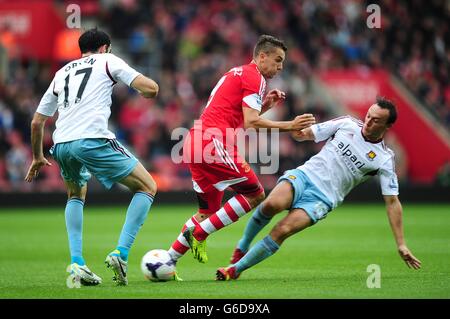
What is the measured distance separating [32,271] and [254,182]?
290 centimetres

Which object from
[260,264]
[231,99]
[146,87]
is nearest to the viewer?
[146,87]

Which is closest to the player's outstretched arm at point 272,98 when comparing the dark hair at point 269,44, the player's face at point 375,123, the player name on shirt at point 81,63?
the dark hair at point 269,44

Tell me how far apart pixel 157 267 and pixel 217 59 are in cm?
1549

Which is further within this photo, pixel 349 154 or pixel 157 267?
pixel 349 154

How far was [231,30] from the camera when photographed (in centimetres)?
2484

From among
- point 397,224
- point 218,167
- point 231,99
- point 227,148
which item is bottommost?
point 397,224

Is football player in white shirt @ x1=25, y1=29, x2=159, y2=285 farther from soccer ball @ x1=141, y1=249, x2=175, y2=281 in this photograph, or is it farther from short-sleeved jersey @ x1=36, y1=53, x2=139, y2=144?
soccer ball @ x1=141, y1=249, x2=175, y2=281

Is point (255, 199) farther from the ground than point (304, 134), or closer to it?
closer to it

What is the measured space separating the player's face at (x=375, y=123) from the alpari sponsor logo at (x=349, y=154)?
0.77 feet

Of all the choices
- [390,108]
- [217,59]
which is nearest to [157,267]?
[390,108]

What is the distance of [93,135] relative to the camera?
28.3 ft

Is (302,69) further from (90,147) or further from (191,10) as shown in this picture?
(90,147)

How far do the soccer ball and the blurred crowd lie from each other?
12.5 m

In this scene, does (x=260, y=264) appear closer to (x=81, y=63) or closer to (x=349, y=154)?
(x=349, y=154)
